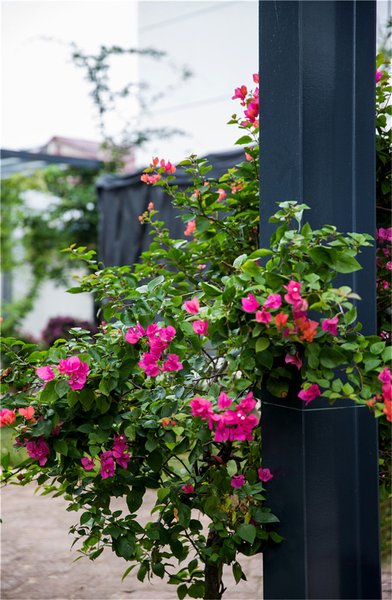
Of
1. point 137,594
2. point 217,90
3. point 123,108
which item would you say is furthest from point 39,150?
point 137,594

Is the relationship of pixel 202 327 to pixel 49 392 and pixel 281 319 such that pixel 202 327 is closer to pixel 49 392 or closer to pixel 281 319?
pixel 281 319

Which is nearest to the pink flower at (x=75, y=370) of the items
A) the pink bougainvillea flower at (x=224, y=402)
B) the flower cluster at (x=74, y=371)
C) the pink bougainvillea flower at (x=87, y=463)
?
the flower cluster at (x=74, y=371)

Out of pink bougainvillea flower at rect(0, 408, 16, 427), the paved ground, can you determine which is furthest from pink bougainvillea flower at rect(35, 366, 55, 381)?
the paved ground

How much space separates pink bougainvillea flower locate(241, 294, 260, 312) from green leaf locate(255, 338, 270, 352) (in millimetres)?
68

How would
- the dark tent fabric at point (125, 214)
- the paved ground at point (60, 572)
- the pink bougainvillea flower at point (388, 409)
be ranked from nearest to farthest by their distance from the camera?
1. the pink bougainvillea flower at point (388, 409)
2. the paved ground at point (60, 572)
3. the dark tent fabric at point (125, 214)

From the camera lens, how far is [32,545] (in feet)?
11.5

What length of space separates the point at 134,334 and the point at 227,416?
319 mm

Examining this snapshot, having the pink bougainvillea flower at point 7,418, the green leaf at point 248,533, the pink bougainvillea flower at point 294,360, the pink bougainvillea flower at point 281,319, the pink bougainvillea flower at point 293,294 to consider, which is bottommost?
the green leaf at point 248,533

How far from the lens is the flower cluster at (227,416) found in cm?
150

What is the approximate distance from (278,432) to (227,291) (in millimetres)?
376

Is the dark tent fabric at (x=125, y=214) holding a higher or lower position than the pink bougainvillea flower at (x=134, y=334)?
higher

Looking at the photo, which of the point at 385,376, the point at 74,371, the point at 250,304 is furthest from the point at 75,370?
the point at 385,376

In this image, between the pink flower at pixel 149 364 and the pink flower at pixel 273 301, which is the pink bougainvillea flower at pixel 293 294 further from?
the pink flower at pixel 149 364

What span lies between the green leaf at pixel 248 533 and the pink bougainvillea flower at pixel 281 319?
509 mm
